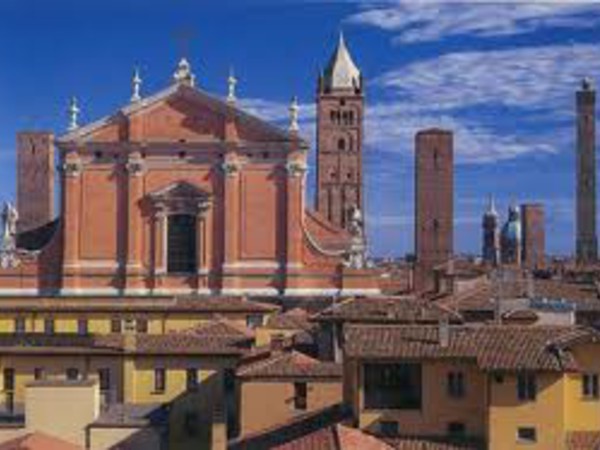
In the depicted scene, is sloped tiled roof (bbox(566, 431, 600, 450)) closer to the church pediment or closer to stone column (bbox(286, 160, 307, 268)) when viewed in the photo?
stone column (bbox(286, 160, 307, 268))

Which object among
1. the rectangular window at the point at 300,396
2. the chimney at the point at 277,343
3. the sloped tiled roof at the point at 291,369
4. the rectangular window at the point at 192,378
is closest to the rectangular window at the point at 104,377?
the rectangular window at the point at 192,378

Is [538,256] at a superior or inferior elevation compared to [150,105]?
inferior

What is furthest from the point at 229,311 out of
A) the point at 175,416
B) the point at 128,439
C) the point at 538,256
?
the point at 538,256

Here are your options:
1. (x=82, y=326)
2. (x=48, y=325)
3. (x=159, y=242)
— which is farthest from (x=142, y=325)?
(x=159, y=242)

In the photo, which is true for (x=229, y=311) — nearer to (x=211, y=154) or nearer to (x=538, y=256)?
(x=211, y=154)

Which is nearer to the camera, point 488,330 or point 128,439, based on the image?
point 488,330

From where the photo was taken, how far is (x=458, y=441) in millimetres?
27359

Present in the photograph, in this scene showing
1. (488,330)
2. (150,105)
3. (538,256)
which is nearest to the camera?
(488,330)

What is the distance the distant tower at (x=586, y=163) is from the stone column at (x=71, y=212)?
138ft

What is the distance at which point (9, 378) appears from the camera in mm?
38094

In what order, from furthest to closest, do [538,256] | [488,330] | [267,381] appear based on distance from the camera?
[538,256] < [267,381] < [488,330]

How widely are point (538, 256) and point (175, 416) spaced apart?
6421 cm

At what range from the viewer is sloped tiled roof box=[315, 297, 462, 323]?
36406 millimetres

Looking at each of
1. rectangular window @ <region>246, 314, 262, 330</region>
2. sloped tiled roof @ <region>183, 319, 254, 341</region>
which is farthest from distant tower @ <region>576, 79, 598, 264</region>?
sloped tiled roof @ <region>183, 319, 254, 341</region>
